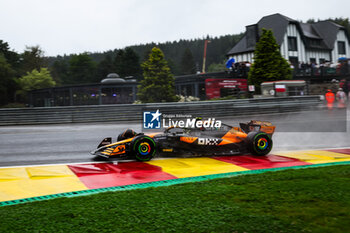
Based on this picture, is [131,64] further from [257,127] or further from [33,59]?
[257,127]

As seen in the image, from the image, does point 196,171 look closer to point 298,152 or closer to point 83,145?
point 298,152

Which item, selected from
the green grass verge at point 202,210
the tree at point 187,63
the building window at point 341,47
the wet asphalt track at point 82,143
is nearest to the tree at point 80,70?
the tree at point 187,63

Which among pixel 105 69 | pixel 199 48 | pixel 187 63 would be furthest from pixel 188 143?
pixel 199 48

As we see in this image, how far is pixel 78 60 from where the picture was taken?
11056cm

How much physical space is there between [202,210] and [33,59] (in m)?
103

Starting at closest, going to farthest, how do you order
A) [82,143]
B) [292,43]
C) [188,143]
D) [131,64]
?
[188,143]
[82,143]
[292,43]
[131,64]

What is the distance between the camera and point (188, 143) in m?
8.70

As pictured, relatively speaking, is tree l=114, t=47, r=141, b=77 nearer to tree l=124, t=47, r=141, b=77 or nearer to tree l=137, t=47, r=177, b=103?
tree l=124, t=47, r=141, b=77

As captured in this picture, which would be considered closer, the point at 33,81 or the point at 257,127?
the point at 257,127

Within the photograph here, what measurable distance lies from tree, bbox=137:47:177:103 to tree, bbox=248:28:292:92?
8341 mm

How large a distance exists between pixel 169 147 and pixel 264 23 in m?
38.4

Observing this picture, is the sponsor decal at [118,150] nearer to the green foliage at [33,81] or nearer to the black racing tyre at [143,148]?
the black racing tyre at [143,148]

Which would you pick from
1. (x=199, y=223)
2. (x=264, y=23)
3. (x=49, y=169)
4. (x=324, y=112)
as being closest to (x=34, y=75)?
(x=264, y=23)

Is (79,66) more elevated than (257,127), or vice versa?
(79,66)
